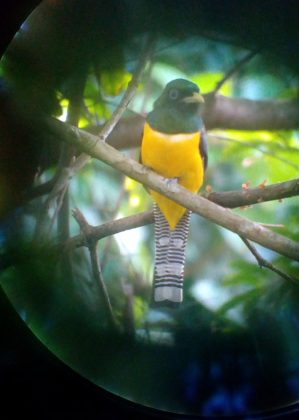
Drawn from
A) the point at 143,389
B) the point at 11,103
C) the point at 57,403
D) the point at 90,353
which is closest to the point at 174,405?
the point at 143,389

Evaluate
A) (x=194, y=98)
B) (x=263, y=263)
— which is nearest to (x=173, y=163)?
(x=194, y=98)

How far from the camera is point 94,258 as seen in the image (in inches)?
41.6

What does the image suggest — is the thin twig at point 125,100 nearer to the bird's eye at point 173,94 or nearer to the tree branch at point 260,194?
the bird's eye at point 173,94

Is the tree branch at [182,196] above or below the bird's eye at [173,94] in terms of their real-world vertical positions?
below

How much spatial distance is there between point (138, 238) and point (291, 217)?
25 centimetres

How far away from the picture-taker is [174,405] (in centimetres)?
111

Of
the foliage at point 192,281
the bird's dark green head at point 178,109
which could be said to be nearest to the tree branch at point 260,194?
the foliage at point 192,281

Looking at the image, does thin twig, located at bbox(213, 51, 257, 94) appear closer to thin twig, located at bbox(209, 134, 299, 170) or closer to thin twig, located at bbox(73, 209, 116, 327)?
thin twig, located at bbox(209, 134, 299, 170)

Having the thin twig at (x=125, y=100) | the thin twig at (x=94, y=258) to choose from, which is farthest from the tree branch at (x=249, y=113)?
the thin twig at (x=94, y=258)

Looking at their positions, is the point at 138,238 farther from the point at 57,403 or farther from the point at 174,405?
the point at 57,403

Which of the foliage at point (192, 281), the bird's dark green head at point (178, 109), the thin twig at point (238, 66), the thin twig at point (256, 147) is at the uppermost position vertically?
the thin twig at point (238, 66)

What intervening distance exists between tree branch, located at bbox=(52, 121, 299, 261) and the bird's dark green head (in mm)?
79

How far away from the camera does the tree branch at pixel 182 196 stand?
3.36 feet

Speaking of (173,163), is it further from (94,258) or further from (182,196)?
(94,258)
